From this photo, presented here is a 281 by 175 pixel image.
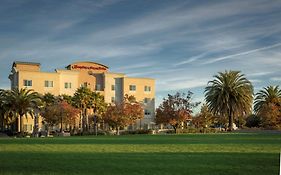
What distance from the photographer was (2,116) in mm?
50188

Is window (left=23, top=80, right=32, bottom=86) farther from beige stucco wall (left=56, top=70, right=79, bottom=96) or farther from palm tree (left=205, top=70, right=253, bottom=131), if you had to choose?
palm tree (left=205, top=70, right=253, bottom=131)

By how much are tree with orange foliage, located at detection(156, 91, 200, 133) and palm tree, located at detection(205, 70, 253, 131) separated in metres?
3.64

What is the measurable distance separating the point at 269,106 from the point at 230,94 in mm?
5835

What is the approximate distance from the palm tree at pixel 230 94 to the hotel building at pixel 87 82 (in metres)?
15.9

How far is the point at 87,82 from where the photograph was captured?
66.8m

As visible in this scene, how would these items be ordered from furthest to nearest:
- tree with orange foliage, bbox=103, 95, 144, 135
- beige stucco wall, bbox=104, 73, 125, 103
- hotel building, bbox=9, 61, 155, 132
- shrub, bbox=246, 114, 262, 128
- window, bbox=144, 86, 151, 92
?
1. shrub, bbox=246, 114, 262, 128
2. window, bbox=144, 86, 151, 92
3. beige stucco wall, bbox=104, 73, 125, 103
4. hotel building, bbox=9, 61, 155, 132
5. tree with orange foliage, bbox=103, 95, 144, 135

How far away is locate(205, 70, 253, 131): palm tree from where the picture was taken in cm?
5522

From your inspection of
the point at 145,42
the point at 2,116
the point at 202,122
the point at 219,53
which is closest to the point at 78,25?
the point at 145,42

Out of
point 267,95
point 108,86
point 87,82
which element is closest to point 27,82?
point 87,82

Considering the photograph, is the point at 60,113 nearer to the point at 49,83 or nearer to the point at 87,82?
the point at 49,83

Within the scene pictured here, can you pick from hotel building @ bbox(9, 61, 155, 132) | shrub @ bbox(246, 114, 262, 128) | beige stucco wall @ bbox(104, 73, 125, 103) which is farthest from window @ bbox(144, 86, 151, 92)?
shrub @ bbox(246, 114, 262, 128)

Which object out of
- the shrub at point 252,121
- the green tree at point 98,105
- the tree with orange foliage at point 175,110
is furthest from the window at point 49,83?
the shrub at point 252,121

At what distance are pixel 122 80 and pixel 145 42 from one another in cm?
5173

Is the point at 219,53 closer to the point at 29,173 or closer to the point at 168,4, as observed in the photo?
the point at 168,4
